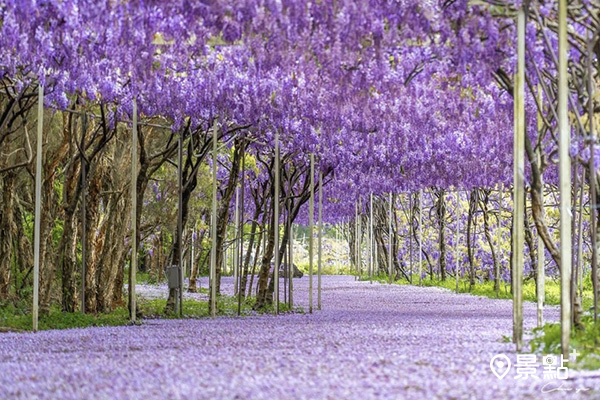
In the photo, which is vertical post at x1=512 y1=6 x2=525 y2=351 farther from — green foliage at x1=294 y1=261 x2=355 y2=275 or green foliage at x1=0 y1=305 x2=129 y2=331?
green foliage at x1=294 y1=261 x2=355 y2=275

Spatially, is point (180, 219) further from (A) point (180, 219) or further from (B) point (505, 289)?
(B) point (505, 289)

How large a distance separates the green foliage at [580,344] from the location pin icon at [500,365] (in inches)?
17.0

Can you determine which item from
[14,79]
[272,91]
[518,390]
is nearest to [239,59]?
[272,91]

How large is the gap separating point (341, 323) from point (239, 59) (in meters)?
3.17

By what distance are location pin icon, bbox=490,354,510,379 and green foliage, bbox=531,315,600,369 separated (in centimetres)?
43

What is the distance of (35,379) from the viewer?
620cm

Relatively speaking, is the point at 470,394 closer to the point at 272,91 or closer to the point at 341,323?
the point at 341,323

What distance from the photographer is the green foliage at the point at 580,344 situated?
662cm

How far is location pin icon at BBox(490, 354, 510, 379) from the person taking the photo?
6.10m

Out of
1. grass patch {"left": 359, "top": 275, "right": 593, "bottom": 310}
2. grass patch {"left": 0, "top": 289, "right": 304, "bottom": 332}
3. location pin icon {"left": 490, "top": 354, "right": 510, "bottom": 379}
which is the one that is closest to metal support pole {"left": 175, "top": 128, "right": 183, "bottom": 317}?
grass patch {"left": 0, "top": 289, "right": 304, "bottom": 332}

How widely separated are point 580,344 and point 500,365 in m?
1.23

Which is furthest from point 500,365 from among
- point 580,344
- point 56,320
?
point 56,320

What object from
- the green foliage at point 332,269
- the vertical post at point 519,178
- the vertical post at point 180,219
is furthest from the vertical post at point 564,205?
the green foliage at point 332,269

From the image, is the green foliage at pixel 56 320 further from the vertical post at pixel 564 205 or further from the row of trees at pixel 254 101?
the vertical post at pixel 564 205
